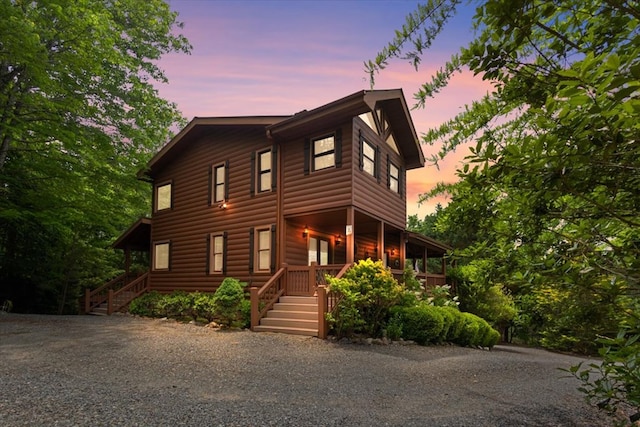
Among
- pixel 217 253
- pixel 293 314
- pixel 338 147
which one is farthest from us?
pixel 217 253

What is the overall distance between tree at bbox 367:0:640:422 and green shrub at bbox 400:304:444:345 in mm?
7835

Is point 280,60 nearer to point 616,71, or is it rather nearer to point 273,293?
point 616,71

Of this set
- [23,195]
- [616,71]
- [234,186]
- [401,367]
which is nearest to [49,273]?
[23,195]

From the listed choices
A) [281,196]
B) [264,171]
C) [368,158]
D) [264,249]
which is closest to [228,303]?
[264,249]

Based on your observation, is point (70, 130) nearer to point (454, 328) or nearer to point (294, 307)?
point (294, 307)

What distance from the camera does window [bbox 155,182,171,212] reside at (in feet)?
60.1

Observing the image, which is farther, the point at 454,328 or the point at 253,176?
the point at 253,176

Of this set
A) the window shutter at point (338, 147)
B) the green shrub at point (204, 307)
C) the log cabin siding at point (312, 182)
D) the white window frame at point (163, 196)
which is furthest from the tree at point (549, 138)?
the white window frame at point (163, 196)

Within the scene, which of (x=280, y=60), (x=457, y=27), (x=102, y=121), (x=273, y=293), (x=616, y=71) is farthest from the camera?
(x=102, y=121)

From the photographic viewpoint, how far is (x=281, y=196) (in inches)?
543

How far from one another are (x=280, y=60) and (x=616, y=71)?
4.24 m

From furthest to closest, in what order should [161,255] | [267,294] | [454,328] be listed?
[161,255] < [267,294] < [454,328]

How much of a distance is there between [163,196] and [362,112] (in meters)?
11.3

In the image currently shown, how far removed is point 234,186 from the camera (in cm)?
1535
